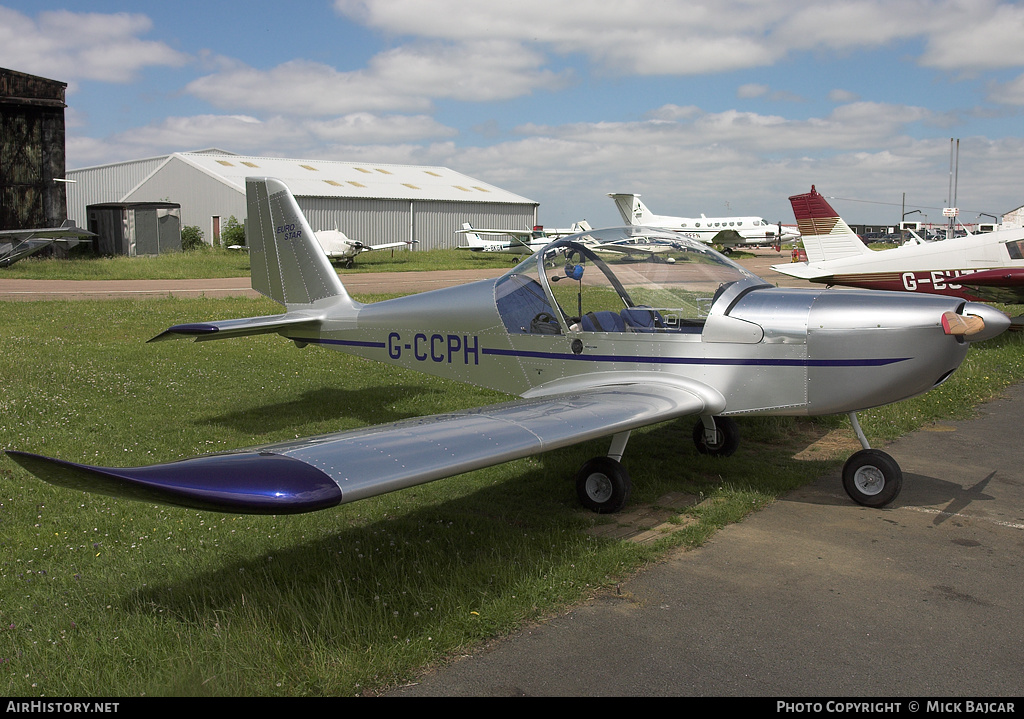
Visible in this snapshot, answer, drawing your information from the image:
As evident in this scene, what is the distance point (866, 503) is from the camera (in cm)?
545

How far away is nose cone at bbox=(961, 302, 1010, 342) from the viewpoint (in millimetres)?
4824

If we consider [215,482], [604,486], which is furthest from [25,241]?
[215,482]

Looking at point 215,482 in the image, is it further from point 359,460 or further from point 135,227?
point 135,227

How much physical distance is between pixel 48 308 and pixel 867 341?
16.9m

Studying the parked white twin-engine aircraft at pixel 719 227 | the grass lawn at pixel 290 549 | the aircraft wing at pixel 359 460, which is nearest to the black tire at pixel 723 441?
the grass lawn at pixel 290 549

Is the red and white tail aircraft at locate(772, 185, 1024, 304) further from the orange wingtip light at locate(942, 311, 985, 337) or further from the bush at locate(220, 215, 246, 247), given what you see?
the bush at locate(220, 215, 246, 247)

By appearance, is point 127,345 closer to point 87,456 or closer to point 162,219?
point 87,456

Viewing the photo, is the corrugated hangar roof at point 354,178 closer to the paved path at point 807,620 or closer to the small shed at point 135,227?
the small shed at point 135,227

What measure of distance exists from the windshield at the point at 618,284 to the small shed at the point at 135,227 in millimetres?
34669

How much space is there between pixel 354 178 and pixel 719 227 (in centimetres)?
2512

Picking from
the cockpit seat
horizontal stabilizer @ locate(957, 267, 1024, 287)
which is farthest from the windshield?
horizontal stabilizer @ locate(957, 267, 1024, 287)

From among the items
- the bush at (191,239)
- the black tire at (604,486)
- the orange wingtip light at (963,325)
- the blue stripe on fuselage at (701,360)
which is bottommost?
the black tire at (604,486)

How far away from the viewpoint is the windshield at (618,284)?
5812 mm

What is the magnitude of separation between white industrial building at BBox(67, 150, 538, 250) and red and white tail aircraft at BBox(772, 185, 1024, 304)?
28.2 meters
